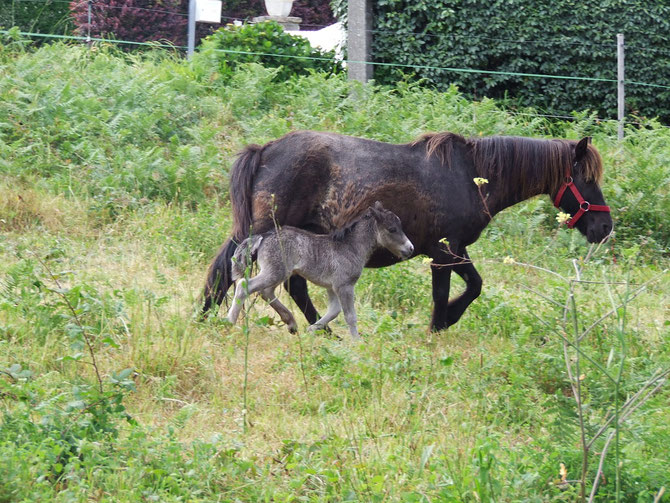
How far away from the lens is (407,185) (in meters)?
7.17

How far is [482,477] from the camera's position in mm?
3750

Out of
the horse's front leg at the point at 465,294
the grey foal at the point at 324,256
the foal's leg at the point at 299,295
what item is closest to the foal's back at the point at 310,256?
the grey foal at the point at 324,256

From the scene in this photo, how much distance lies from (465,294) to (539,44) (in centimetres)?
1026

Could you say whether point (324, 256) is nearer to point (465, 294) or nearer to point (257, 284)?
point (257, 284)

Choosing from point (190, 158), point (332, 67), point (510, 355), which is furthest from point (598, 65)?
point (510, 355)

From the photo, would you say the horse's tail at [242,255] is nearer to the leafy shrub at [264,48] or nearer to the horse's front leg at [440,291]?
the horse's front leg at [440,291]

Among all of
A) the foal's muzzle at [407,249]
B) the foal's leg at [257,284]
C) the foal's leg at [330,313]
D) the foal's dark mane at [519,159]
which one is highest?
the foal's dark mane at [519,159]

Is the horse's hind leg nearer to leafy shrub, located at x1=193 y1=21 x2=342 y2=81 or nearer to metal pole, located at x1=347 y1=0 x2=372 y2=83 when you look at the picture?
leafy shrub, located at x1=193 y1=21 x2=342 y2=81

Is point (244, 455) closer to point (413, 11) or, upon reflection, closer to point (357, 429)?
point (357, 429)

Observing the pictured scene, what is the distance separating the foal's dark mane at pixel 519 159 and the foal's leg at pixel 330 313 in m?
1.48

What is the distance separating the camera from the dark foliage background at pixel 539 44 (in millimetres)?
16094

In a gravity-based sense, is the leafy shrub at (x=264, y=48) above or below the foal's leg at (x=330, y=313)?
above

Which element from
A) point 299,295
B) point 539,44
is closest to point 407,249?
point 299,295

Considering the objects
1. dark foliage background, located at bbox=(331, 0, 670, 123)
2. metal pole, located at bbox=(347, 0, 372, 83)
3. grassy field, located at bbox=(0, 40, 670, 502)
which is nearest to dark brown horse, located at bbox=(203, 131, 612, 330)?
grassy field, located at bbox=(0, 40, 670, 502)
